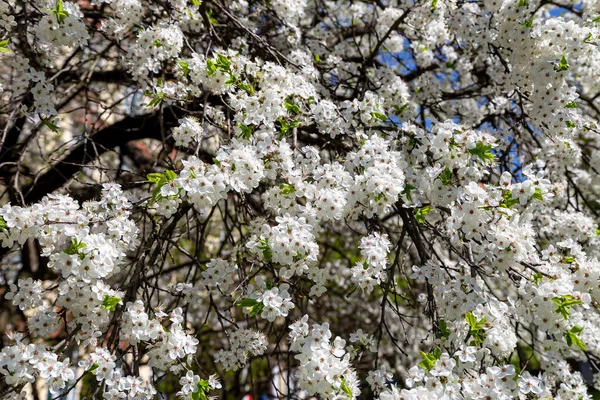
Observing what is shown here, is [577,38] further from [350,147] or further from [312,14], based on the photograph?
[312,14]

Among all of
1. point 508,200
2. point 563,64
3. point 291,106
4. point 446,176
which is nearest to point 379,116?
point 291,106

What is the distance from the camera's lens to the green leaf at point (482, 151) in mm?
3025

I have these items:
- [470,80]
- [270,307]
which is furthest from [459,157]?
[470,80]

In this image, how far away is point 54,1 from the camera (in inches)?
143

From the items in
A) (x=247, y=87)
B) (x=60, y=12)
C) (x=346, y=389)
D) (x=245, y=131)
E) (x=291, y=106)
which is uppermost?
(x=60, y=12)

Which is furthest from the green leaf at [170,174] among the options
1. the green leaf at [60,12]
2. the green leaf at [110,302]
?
the green leaf at [60,12]

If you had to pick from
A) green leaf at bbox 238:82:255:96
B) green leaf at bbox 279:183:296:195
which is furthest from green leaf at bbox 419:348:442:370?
green leaf at bbox 238:82:255:96

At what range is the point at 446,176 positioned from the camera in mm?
3061

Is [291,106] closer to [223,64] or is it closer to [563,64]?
[223,64]

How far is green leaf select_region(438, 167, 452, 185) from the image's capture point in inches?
121

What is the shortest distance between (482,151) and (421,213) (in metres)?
0.47

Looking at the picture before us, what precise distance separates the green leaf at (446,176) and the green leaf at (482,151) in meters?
0.16

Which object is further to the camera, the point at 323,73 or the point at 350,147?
the point at 323,73

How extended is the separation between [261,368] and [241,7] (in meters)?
6.48
